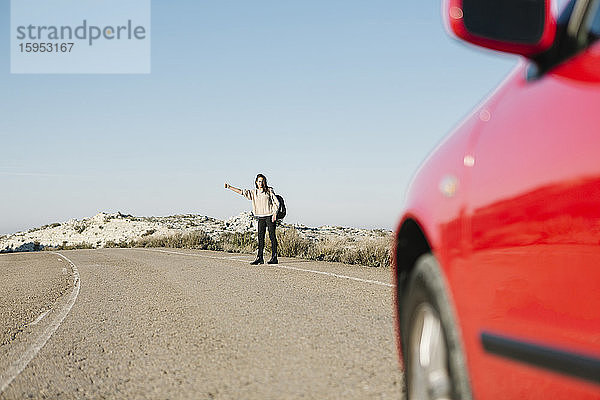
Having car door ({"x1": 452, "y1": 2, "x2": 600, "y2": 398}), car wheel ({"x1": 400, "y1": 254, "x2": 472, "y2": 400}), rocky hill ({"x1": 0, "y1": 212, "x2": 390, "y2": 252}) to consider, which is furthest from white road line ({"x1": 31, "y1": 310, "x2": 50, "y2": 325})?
rocky hill ({"x1": 0, "y1": 212, "x2": 390, "y2": 252})

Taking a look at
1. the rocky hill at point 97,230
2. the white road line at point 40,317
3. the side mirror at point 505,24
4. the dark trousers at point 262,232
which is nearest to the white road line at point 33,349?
the white road line at point 40,317

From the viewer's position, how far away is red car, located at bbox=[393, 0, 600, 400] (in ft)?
6.11

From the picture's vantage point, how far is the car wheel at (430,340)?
2576 mm

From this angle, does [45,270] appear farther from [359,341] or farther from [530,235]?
[530,235]

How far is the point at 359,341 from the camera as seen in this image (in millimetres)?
5855

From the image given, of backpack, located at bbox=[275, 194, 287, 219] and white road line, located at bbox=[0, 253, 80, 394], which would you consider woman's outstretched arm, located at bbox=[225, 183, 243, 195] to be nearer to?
backpack, located at bbox=[275, 194, 287, 219]

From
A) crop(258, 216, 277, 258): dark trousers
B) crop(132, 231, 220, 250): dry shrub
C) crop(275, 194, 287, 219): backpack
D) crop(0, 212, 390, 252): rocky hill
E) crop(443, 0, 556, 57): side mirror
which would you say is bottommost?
crop(0, 212, 390, 252): rocky hill

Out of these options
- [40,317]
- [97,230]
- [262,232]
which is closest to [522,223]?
[40,317]

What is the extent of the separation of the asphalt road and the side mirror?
260 cm

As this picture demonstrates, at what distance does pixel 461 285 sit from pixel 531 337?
0.45 meters

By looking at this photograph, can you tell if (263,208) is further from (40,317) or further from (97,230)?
(97,230)

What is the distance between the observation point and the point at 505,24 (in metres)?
2.09

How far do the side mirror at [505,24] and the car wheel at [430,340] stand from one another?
997mm

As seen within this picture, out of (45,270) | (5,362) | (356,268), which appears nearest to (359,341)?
(5,362)
